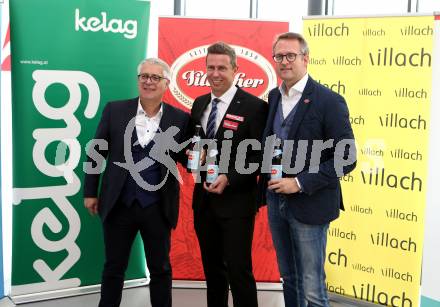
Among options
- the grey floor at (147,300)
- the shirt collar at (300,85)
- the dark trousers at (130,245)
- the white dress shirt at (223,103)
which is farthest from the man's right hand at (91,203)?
the shirt collar at (300,85)

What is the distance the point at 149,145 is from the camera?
110 inches

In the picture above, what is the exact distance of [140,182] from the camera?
2.79 metres

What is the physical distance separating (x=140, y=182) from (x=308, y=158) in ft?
3.02

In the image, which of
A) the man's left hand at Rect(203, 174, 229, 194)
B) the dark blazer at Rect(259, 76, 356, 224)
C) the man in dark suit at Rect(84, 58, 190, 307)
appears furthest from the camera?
the man in dark suit at Rect(84, 58, 190, 307)

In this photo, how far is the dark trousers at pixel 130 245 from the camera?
9.27ft

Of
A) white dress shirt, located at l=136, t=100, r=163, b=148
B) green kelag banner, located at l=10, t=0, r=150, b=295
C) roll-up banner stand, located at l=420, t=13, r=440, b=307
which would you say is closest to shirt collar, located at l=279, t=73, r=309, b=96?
roll-up banner stand, located at l=420, t=13, r=440, b=307

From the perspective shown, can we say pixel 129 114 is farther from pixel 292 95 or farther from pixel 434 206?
pixel 434 206

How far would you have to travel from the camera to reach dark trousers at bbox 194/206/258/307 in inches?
108

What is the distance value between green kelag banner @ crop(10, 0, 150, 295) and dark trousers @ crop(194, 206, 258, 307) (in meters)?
1.13

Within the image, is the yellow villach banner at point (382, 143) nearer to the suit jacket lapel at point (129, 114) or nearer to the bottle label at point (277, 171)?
the bottle label at point (277, 171)

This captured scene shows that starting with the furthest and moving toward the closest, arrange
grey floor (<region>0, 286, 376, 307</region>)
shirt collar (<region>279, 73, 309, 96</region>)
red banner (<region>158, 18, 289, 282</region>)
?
red banner (<region>158, 18, 289, 282</region>)
grey floor (<region>0, 286, 376, 307</region>)
shirt collar (<region>279, 73, 309, 96</region>)

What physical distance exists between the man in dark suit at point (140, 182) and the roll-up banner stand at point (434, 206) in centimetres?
132

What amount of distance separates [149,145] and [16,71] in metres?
1.19

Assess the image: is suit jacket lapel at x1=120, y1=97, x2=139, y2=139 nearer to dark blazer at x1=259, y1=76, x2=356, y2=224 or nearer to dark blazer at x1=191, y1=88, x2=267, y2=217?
dark blazer at x1=191, y1=88, x2=267, y2=217
